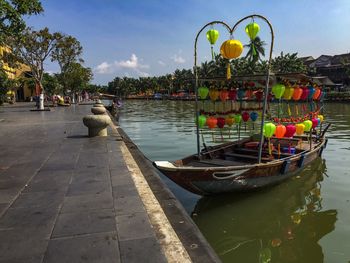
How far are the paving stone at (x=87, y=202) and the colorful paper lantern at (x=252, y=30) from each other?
535 cm

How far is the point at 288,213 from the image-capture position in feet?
27.7

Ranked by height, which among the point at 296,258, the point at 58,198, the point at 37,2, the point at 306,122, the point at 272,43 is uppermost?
the point at 37,2

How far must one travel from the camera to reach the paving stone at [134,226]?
14.4 ft

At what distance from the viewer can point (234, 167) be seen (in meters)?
8.00

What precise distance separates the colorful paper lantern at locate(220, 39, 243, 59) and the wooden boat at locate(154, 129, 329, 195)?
269 cm

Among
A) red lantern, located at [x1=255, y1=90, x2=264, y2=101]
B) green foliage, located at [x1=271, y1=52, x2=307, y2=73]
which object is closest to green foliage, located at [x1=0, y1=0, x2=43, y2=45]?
red lantern, located at [x1=255, y1=90, x2=264, y2=101]

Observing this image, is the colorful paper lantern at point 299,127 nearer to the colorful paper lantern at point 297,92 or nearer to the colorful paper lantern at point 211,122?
the colorful paper lantern at point 297,92

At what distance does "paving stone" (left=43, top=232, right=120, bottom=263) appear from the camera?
3.82 metres

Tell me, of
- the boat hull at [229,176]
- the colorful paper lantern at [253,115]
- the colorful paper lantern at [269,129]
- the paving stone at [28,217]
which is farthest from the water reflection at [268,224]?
the paving stone at [28,217]

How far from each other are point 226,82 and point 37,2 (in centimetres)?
637

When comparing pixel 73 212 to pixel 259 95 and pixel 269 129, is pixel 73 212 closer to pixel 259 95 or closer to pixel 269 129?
pixel 269 129

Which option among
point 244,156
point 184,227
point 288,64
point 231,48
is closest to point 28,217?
point 184,227

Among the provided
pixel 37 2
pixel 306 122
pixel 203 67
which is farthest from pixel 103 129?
pixel 203 67

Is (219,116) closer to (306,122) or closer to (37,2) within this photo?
(306,122)
